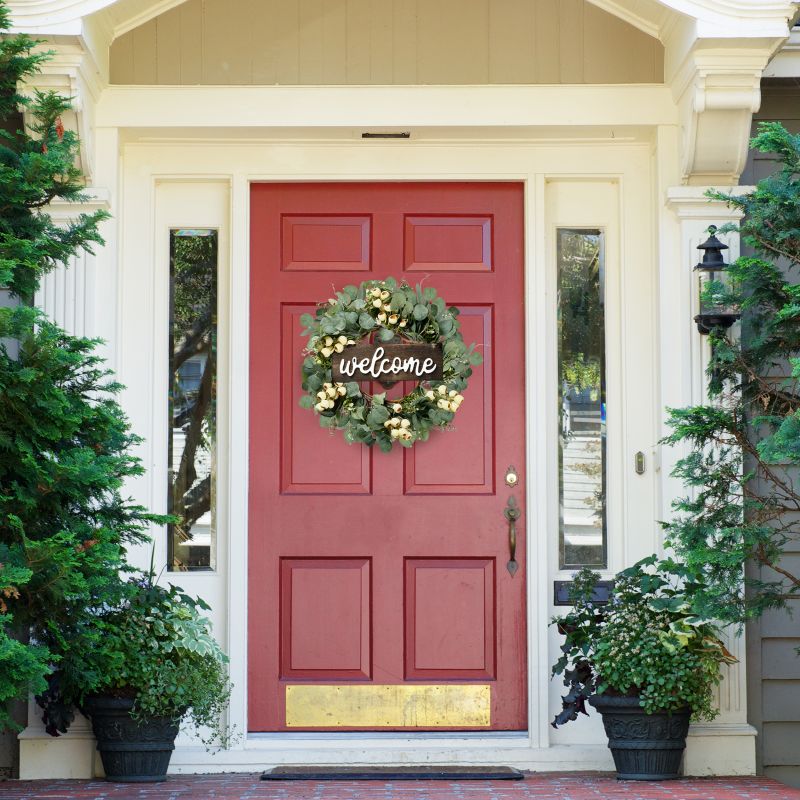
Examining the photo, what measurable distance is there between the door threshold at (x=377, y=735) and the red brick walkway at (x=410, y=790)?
223 millimetres

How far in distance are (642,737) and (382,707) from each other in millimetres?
953

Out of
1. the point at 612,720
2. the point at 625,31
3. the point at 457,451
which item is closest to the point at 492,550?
the point at 457,451

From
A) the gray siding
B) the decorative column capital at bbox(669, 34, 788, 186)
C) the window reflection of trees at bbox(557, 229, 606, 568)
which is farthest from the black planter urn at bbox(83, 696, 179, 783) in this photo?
the decorative column capital at bbox(669, 34, 788, 186)

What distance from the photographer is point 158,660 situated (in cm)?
420

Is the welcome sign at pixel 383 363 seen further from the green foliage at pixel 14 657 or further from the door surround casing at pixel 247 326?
the green foliage at pixel 14 657

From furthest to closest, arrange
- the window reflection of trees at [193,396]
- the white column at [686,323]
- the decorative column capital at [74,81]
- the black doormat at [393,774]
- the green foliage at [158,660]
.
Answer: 1. the window reflection of trees at [193,396]
2. the white column at [686,323]
3. the black doormat at [393,774]
4. the decorative column capital at [74,81]
5. the green foliage at [158,660]

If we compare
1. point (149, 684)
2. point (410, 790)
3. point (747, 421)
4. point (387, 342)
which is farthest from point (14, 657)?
point (747, 421)

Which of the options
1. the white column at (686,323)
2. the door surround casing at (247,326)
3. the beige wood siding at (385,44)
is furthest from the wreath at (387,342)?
the beige wood siding at (385,44)

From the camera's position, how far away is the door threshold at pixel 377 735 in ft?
→ 15.3

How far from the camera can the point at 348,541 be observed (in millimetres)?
4742

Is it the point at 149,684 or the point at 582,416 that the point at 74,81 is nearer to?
the point at 149,684

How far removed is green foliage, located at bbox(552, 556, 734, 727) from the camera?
4.23 m

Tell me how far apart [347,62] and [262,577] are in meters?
1.90

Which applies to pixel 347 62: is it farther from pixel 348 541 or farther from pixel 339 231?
pixel 348 541
